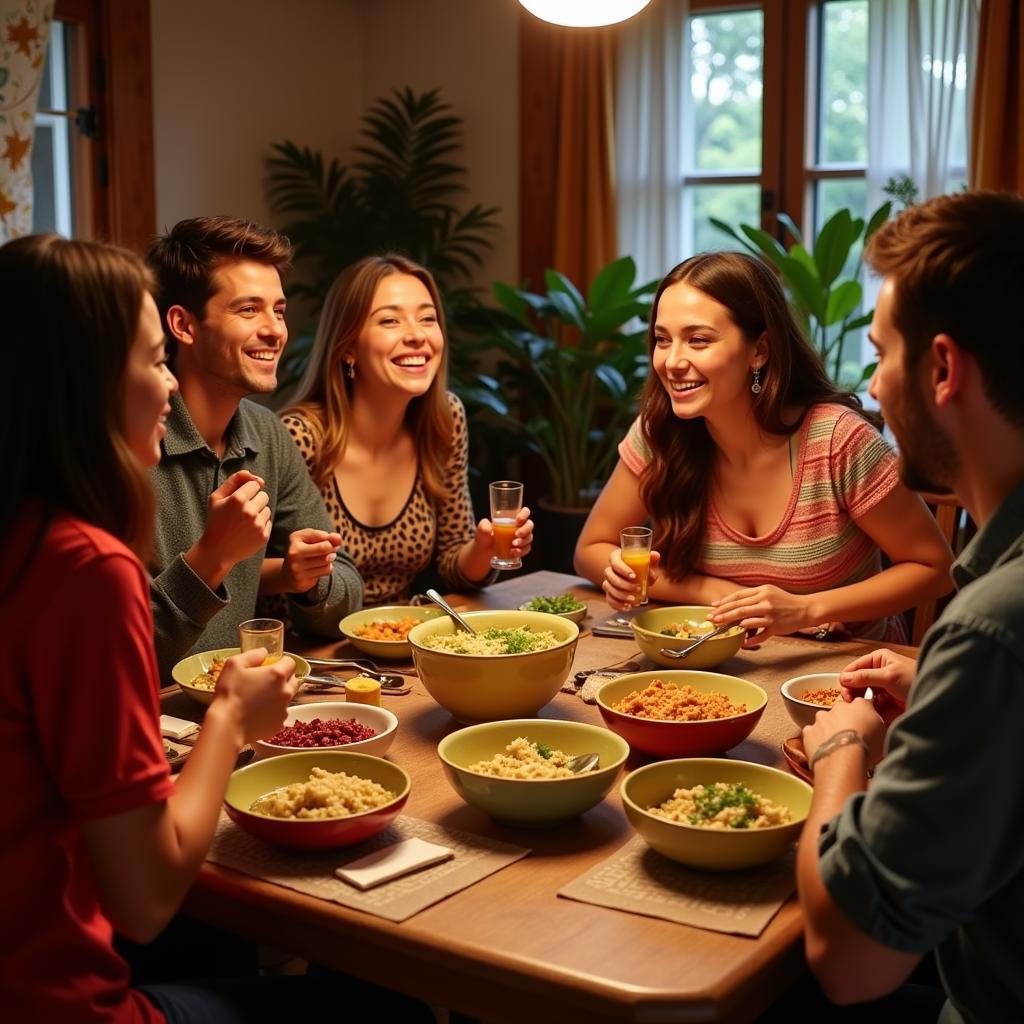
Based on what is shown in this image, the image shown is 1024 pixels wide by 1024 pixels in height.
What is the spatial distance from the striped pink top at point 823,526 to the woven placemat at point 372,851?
47.2 inches

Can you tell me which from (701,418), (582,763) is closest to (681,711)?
(582,763)

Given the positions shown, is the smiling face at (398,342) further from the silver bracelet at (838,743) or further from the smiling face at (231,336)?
the silver bracelet at (838,743)

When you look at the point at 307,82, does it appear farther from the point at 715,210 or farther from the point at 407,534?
the point at 407,534

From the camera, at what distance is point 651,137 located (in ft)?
17.3

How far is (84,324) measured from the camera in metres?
1.23

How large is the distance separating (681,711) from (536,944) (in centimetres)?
57

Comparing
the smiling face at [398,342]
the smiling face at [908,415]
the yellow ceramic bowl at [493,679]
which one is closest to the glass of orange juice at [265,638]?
the yellow ceramic bowl at [493,679]

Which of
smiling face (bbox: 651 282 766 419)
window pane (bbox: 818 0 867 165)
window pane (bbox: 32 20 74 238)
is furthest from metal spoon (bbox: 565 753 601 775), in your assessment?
window pane (bbox: 818 0 867 165)

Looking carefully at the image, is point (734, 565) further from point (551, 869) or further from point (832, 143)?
point (832, 143)

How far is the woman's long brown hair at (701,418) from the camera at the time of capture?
101 inches

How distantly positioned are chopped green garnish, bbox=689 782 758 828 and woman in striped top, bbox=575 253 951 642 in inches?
37.5

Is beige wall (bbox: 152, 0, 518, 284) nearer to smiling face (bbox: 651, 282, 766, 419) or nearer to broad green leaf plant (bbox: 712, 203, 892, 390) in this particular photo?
broad green leaf plant (bbox: 712, 203, 892, 390)

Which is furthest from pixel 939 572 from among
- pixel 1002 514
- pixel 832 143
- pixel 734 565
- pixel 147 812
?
pixel 832 143

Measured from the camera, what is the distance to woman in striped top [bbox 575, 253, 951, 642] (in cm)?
246
